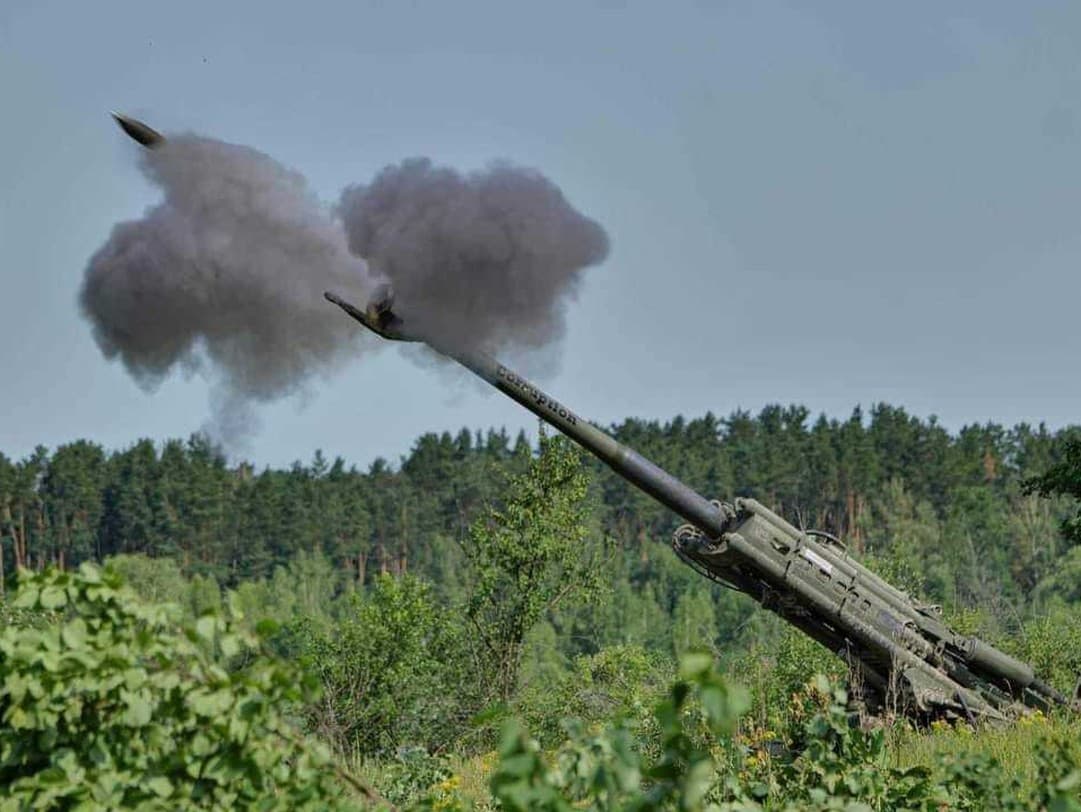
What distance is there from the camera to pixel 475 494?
12069 cm

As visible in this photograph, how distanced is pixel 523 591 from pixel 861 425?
84.5 meters

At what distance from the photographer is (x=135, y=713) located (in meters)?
5.68

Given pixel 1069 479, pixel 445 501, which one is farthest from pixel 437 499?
pixel 1069 479

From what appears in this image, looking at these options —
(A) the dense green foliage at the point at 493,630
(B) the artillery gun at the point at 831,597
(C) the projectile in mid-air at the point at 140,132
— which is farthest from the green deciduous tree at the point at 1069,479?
(C) the projectile in mid-air at the point at 140,132

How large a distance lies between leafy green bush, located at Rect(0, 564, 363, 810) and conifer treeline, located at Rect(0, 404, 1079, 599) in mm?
94828

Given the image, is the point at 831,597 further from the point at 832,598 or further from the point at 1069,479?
the point at 1069,479

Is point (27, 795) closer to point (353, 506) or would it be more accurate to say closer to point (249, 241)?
point (249, 241)

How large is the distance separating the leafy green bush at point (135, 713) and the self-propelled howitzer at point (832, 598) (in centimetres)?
1026

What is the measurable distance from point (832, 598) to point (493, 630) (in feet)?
74.7

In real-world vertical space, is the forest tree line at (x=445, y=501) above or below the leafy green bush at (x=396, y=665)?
above

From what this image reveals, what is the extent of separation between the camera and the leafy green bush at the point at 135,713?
570 centimetres

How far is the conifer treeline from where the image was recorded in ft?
349

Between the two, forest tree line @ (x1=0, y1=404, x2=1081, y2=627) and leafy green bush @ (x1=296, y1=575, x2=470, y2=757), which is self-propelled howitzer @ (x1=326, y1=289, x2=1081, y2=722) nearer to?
leafy green bush @ (x1=296, y1=575, x2=470, y2=757)

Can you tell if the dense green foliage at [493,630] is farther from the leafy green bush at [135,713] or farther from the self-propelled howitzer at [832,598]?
the self-propelled howitzer at [832,598]
